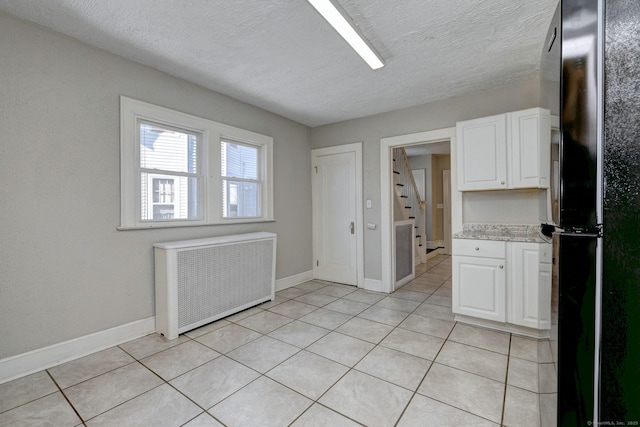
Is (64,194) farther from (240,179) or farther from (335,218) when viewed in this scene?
(335,218)

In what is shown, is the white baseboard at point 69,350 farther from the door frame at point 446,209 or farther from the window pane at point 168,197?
the door frame at point 446,209

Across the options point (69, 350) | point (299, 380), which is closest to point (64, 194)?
point (69, 350)

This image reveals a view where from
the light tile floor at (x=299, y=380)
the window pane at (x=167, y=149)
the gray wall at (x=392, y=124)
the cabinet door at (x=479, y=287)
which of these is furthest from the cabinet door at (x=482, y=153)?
the window pane at (x=167, y=149)

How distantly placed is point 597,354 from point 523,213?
2860mm

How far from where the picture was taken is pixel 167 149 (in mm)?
2842

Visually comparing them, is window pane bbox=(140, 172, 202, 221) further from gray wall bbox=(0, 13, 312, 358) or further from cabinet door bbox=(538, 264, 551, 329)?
cabinet door bbox=(538, 264, 551, 329)

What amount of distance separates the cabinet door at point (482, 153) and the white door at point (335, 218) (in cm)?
161

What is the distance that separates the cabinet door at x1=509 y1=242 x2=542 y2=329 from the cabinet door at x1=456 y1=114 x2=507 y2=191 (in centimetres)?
70

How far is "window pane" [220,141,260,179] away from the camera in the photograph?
3424 mm

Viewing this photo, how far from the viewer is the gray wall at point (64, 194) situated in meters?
1.92

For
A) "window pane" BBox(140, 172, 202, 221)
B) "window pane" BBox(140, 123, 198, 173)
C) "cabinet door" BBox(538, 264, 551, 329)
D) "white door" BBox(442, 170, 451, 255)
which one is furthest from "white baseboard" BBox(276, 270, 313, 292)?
"white door" BBox(442, 170, 451, 255)

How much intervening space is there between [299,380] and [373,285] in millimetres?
2344

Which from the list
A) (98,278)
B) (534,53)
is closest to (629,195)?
(534,53)

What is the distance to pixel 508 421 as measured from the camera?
151 cm
